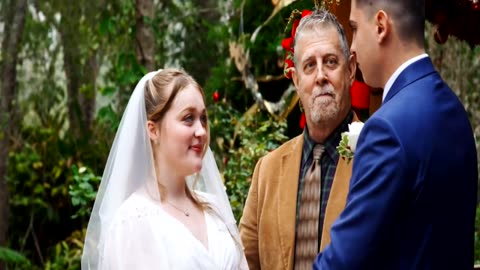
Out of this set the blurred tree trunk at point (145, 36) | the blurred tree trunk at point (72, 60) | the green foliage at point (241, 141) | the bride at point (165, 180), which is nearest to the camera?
the bride at point (165, 180)

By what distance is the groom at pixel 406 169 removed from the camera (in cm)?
267

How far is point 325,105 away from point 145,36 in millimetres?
4519

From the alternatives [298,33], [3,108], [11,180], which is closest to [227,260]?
[298,33]

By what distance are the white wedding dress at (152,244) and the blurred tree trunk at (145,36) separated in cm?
444

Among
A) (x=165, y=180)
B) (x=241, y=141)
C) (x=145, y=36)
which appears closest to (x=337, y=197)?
(x=165, y=180)

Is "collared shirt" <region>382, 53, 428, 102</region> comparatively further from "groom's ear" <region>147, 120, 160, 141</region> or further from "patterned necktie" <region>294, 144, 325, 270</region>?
"groom's ear" <region>147, 120, 160, 141</region>

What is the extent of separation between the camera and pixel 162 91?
3844 millimetres

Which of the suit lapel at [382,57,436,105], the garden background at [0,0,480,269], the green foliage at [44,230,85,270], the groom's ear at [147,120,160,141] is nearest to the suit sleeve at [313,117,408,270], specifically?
the suit lapel at [382,57,436,105]

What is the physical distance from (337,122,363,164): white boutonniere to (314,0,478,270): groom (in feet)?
1.52

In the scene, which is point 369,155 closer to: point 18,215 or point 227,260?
point 227,260

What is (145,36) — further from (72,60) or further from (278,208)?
(72,60)

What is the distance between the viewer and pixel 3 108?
10453 millimetres

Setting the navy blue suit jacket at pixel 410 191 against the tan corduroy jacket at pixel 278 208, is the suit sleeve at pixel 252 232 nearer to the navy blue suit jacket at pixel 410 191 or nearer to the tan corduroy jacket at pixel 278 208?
the tan corduroy jacket at pixel 278 208

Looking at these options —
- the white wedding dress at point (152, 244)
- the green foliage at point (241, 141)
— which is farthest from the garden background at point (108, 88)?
the white wedding dress at point (152, 244)
